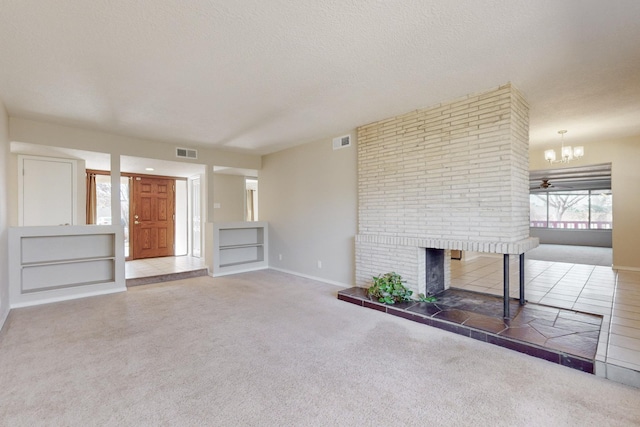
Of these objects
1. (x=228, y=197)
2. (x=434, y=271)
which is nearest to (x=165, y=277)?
(x=228, y=197)

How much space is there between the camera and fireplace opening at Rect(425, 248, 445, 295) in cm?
418

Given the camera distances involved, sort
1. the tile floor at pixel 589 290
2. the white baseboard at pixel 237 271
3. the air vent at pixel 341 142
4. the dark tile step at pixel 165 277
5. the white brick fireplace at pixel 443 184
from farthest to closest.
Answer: the white baseboard at pixel 237 271 → the dark tile step at pixel 165 277 → the air vent at pixel 341 142 → the white brick fireplace at pixel 443 184 → the tile floor at pixel 589 290

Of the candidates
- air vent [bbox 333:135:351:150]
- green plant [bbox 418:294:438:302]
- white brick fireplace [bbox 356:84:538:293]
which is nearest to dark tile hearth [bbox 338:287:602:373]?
green plant [bbox 418:294:438:302]

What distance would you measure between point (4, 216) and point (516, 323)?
6.08 m

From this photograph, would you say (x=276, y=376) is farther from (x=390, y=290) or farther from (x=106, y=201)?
(x=106, y=201)

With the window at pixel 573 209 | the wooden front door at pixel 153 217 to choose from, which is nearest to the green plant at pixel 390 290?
the wooden front door at pixel 153 217

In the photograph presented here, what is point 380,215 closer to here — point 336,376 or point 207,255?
point 336,376

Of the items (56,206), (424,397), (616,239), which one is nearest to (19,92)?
(56,206)

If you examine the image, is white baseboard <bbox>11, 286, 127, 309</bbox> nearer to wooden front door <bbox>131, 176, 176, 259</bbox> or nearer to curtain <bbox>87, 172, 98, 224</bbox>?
curtain <bbox>87, 172, 98, 224</bbox>

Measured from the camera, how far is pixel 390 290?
399cm

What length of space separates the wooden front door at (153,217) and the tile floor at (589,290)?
7.06 metres

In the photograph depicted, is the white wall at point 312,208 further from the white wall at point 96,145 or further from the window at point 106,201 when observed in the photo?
the window at point 106,201

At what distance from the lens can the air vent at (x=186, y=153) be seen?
5.84 meters

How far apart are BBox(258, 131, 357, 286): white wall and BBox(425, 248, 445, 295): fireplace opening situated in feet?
4.25
